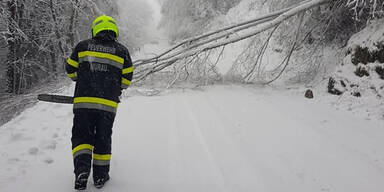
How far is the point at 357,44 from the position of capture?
5488mm

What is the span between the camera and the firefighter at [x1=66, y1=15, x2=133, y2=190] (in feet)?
7.82

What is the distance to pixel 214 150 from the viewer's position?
342 centimetres

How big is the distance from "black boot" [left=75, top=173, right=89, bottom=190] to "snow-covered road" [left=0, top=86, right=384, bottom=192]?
0.76ft

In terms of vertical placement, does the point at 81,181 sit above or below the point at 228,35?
below

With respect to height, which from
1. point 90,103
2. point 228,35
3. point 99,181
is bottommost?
point 99,181

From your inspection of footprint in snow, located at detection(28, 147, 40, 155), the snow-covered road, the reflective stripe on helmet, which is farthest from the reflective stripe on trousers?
footprint in snow, located at detection(28, 147, 40, 155)

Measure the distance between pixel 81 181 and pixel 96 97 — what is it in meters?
0.84

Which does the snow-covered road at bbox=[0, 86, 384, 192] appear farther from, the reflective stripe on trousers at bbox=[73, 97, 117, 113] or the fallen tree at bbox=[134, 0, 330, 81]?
the fallen tree at bbox=[134, 0, 330, 81]

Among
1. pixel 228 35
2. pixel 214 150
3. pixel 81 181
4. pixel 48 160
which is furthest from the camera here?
pixel 228 35

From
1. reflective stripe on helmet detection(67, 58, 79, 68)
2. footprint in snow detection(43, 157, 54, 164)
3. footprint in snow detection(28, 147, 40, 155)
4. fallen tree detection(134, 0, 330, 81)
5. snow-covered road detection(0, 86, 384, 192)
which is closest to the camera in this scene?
reflective stripe on helmet detection(67, 58, 79, 68)

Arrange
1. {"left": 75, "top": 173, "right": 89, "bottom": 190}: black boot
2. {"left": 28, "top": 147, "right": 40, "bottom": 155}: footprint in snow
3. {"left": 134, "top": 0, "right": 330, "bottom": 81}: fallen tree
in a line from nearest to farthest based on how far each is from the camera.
Result: {"left": 75, "top": 173, "right": 89, "bottom": 190}: black boot, {"left": 28, "top": 147, "right": 40, "bottom": 155}: footprint in snow, {"left": 134, "top": 0, "right": 330, "bottom": 81}: fallen tree

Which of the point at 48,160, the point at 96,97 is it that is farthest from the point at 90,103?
the point at 48,160

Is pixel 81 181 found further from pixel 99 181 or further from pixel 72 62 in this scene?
pixel 72 62

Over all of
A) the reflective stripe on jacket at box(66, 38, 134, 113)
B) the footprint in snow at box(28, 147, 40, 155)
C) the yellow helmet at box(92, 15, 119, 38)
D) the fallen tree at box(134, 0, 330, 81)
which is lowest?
the footprint in snow at box(28, 147, 40, 155)
